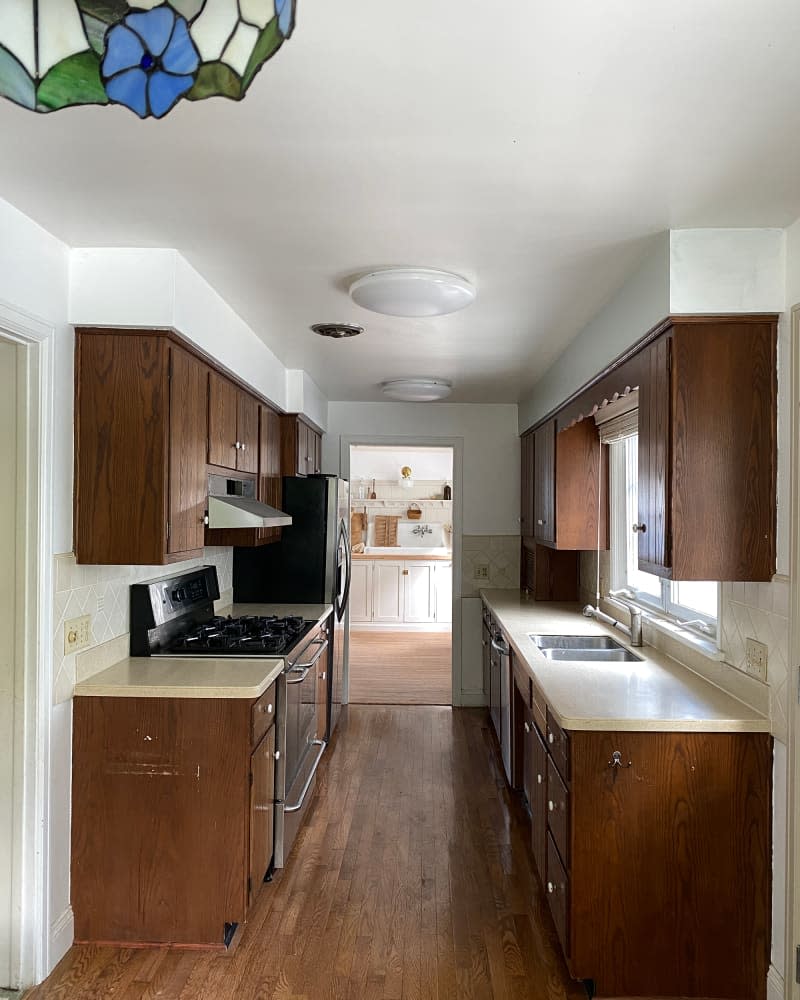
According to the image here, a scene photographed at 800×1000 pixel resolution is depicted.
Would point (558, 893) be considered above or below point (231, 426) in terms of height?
below

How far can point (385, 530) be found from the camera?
10.0 m

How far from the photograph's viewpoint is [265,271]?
2.64m

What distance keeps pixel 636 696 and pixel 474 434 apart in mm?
3545

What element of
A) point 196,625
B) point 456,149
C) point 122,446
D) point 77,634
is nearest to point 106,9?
point 456,149

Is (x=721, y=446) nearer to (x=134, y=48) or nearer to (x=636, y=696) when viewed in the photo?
(x=636, y=696)

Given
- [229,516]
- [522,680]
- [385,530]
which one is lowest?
[522,680]

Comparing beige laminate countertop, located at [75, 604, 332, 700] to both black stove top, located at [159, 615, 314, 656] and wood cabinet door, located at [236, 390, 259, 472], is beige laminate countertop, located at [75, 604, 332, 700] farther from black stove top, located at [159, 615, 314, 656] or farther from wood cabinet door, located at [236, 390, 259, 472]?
wood cabinet door, located at [236, 390, 259, 472]

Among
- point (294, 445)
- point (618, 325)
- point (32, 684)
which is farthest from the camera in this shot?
point (294, 445)

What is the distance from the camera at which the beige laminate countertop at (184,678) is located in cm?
249

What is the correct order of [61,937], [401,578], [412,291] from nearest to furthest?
1. [61,937]
2. [412,291]
3. [401,578]

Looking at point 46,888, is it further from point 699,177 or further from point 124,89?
point 699,177

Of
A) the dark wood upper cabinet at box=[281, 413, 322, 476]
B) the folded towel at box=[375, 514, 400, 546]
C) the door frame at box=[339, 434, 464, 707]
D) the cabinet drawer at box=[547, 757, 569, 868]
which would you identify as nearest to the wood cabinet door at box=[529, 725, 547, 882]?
the cabinet drawer at box=[547, 757, 569, 868]

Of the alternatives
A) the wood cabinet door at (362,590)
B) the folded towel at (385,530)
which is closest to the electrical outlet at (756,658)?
the wood cabinet door at (362,590)

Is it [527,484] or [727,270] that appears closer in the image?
[727,270]
